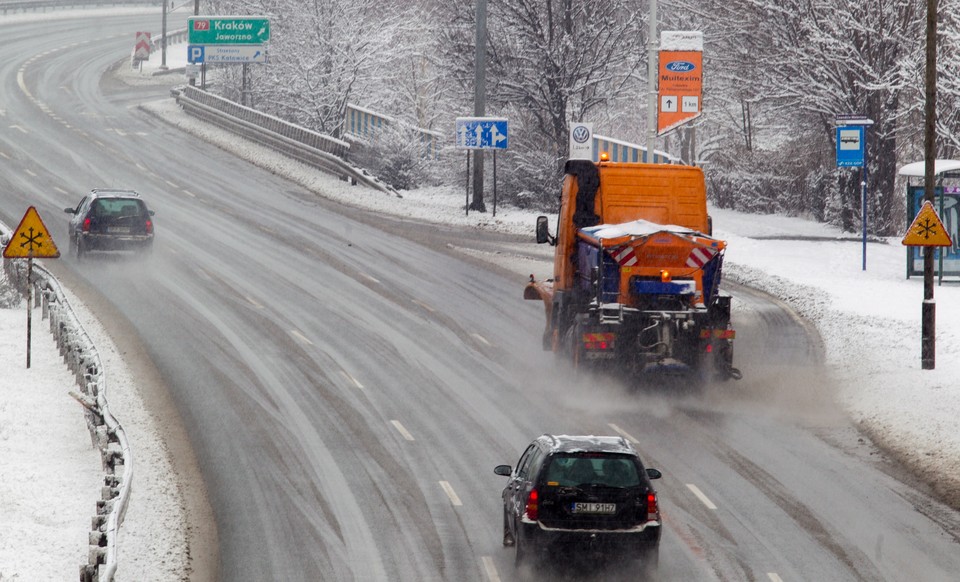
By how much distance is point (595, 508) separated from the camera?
13.2 meters

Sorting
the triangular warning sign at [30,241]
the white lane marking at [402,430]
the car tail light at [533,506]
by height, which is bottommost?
the white lane marking at [402,430]

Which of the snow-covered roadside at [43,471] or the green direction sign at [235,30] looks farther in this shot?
the green direction sign at [235,30]

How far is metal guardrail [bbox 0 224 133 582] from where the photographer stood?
1288 centimetres

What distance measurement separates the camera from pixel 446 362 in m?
24.5

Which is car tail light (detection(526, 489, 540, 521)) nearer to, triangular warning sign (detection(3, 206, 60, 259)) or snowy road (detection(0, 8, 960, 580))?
snowy road (detection(0, 8, 960, 580))

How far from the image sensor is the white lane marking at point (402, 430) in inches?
778

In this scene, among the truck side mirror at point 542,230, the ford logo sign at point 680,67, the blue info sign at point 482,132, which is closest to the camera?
the truck side mirror at point 542,230

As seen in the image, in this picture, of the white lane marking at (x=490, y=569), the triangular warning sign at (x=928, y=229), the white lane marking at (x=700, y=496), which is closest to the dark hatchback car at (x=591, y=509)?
the white lane marking at (x=490, y=569)

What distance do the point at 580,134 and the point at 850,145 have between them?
763cm

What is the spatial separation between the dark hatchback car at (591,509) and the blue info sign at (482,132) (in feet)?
88.4

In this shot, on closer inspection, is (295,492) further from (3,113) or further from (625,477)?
(3,113)

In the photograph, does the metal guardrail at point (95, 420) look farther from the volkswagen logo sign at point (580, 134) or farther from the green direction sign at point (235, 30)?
the green direction sign at point (235, 30)

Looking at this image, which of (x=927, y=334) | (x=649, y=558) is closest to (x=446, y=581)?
(x=649, y=558)

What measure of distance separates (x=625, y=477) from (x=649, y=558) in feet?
2.88
